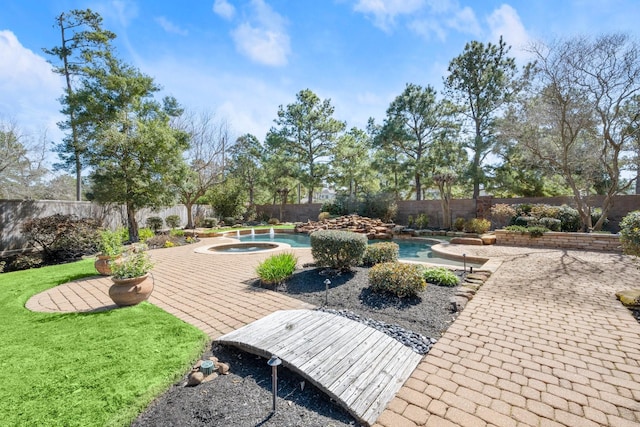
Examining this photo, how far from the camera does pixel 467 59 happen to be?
1558 cm

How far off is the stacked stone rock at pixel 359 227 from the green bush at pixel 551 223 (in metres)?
5.73

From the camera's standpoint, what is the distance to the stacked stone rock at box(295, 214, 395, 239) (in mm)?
12992

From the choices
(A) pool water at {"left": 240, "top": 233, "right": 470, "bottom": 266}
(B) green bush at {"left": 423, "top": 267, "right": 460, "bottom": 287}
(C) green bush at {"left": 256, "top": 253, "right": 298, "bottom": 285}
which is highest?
(C) green bush at {"left": 256, "top": 253, "right": 298, "bottom": 285}

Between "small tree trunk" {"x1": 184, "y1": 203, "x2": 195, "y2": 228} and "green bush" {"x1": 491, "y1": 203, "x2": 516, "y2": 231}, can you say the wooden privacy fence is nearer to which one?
"green bush" {"x1": 491, "y1": 203, "x2": 516, "y2": 231}

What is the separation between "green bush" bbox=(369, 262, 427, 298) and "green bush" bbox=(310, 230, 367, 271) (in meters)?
0.86

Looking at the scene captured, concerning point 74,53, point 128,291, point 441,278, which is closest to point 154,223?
point 74,53

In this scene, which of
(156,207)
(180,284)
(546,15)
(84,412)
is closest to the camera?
(84,412)

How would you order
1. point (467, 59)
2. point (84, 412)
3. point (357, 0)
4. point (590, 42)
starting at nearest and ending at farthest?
point (84, 412)
point (357, 0)
point (590, 42)
point (467, 59)

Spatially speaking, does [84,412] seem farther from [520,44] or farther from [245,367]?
[520,44]

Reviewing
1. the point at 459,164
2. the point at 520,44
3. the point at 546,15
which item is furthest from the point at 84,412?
the point at 459,164

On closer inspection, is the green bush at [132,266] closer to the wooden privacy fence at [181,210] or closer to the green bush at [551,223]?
the wooden privacy fence at [181,210]

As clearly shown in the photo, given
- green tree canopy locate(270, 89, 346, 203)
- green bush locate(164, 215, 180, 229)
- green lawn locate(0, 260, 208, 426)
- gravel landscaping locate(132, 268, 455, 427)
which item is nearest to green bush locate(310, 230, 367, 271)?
gravel landscaping locate(132, 268, 455, 427)

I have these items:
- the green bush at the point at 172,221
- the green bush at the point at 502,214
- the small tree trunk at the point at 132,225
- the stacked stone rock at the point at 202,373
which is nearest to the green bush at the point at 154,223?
the green bush at the point at 172,221

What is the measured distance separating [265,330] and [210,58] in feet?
27.5
